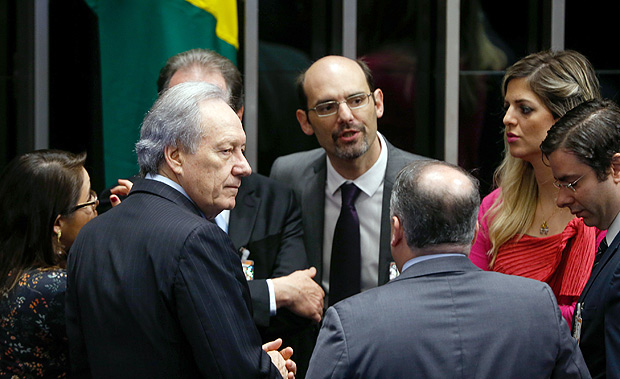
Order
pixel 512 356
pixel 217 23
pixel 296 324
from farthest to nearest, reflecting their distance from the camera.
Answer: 1. pixel 217 23
2. pixel 296 324
3. pixel 512 356

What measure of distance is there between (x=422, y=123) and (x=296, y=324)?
241 centimetres

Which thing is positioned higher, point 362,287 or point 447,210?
point 447,210

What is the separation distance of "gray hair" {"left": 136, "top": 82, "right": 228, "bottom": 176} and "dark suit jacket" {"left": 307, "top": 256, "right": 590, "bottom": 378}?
25.2 inches

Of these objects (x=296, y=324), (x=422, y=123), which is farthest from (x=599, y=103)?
(x=422, y=123)

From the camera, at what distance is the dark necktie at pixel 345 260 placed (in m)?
2.75

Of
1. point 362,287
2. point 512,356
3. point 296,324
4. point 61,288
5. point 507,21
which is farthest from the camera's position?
point 507,21

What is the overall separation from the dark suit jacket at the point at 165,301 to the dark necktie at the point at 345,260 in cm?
96

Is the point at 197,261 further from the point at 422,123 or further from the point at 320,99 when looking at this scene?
the point at 422,123

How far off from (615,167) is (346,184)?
1087 millimetres

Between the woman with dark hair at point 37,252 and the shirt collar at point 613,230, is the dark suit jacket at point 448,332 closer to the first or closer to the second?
the shirt collar at point 613,230

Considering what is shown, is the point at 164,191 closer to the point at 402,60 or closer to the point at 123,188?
the point at 123,188

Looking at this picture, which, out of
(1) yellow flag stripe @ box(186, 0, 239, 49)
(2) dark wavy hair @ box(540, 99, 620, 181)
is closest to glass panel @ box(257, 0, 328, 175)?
(1) yellow flag stripe @ box(186, 0, 239, 49)

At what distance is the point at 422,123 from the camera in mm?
4613

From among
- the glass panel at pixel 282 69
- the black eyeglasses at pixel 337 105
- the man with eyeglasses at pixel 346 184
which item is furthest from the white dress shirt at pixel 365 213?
the glass panel at pixel 282 69
